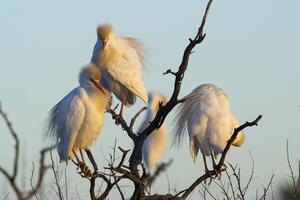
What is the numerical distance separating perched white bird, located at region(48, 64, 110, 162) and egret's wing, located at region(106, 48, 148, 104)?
2.23m

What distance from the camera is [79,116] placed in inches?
285

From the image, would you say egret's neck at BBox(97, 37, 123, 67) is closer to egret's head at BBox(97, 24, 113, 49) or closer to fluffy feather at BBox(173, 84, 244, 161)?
egret's head at BBox(97, 24, 113, 49)

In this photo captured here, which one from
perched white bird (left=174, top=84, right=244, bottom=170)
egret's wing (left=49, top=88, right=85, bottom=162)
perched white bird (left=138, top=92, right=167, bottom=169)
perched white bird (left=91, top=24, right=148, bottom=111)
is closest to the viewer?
egret's wing (left=49, top=88, right=85, bottom=162)

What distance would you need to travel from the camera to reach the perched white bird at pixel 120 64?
980cm

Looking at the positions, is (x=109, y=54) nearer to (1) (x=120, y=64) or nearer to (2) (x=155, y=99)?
(1) (x=120, y=64)

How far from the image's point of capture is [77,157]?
7.18 metres

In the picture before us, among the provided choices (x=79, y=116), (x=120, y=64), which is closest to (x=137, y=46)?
(x=120, y=64)

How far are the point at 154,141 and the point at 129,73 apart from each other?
110 cm

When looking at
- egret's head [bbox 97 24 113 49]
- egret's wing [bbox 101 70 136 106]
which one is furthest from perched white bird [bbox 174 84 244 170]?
egret's head [bbox 97 24 113 49]

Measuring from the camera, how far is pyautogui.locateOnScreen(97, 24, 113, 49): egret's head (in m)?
9.70

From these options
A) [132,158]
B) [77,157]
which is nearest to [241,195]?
[132,158]

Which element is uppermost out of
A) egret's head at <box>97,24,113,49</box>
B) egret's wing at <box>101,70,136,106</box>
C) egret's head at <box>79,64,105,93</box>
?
egret's head at <box>97,24,113,49</box>

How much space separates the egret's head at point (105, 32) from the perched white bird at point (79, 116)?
2.16 m

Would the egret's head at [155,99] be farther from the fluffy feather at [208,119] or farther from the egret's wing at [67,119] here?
the egret's wing at [67,119]
